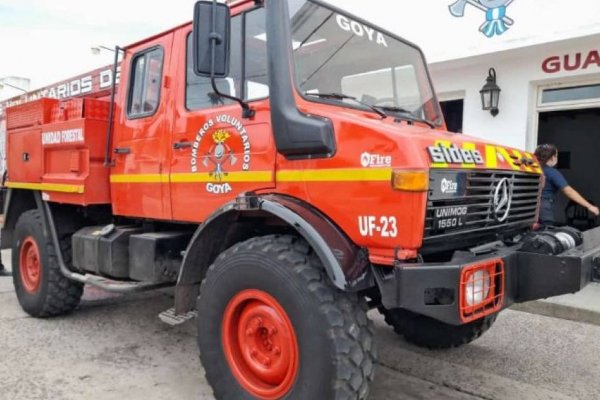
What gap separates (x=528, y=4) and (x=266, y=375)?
19.6ft

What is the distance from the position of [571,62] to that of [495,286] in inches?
199

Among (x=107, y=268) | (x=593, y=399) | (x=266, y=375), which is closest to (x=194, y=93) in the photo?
(x=107, y=268)

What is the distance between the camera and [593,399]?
11.8ft

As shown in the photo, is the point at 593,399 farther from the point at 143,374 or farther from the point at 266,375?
the point at 143,374

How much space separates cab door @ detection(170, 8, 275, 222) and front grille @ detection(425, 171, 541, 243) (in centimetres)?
97

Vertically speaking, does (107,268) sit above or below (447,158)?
below

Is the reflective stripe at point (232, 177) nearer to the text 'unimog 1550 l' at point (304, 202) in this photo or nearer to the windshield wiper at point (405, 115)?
the text 'unimog 1550 l' at point (304, 202)

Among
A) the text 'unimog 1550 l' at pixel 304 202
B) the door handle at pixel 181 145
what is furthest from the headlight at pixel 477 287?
the door handle at pixel 181 145

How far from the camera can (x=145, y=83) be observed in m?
4.17

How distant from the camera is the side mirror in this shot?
9.31 feet

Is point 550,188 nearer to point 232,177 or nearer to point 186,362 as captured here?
point 232,177

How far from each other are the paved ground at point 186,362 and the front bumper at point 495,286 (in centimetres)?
108

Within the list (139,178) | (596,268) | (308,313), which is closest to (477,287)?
(308,313)

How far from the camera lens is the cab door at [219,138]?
321 centimetres
